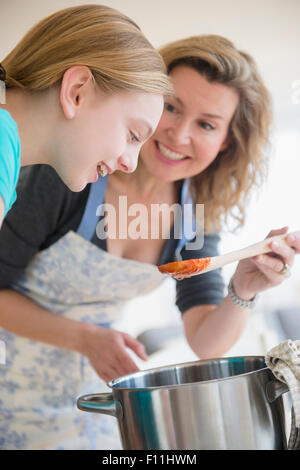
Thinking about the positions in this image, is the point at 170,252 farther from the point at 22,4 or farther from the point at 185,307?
the point at 22,4

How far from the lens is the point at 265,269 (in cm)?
93

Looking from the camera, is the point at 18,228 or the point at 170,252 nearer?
the point at 18,228

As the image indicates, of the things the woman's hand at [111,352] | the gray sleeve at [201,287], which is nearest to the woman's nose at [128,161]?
Answer: the woman's hand at [111,352]

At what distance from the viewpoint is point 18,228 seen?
106cm

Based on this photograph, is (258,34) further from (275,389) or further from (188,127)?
(275,389)

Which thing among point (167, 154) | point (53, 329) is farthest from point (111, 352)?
point (167, 154)

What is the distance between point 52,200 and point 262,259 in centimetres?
46

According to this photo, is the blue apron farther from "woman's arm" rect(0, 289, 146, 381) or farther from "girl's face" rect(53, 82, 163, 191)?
"girl's face" rect(53, 82, 163, 191)

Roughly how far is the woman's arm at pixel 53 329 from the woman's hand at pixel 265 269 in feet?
0.87

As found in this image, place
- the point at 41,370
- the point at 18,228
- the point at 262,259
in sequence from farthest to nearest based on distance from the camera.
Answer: the point at 41,370 → the point at 18,228 → the point at 262,259

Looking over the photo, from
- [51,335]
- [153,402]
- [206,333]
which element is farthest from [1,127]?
[206,333]

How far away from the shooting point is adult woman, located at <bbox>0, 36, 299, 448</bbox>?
42.3 inches
